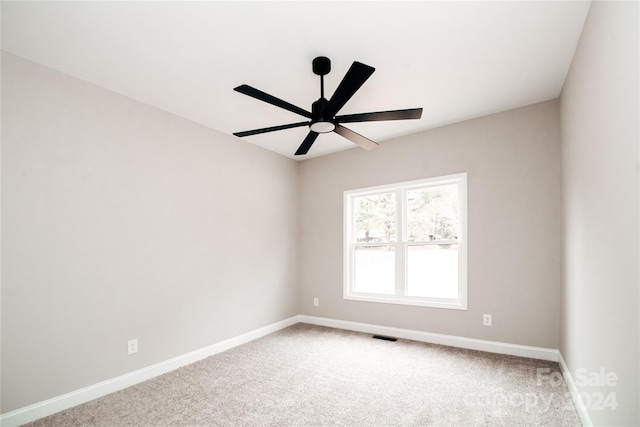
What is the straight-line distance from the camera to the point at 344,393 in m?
2.66

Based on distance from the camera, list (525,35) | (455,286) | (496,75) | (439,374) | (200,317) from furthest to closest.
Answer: (455,286)
(200,317)
(439,374)
(496,75)
(525,35)

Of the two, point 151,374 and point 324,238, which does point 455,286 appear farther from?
point 151,374

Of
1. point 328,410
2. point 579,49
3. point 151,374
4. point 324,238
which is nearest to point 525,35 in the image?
point 579,49

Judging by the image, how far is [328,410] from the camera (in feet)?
7.87

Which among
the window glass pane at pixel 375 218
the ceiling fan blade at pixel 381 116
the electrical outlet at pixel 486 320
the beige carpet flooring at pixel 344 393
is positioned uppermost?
the ceiling fan blade at pixel 381 116

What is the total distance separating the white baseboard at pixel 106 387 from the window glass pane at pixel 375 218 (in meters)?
2.10

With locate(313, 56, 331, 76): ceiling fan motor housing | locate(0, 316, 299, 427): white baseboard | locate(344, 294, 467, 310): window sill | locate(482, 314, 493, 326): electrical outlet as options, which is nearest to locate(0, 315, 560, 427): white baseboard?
locate(0, 316, 299, 427): white baseboard

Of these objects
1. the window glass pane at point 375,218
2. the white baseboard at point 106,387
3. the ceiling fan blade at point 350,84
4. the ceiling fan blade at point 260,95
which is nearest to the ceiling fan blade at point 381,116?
the ceiling fan blade at point 350,84

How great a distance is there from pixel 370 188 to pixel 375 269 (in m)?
1.14

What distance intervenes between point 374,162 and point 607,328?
3192 millimetres

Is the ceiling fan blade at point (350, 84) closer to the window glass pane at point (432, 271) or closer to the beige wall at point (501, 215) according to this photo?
the beige wall at point (501, 215)

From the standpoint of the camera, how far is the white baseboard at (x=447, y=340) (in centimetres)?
326

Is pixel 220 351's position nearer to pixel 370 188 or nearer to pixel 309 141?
pixel 309 141

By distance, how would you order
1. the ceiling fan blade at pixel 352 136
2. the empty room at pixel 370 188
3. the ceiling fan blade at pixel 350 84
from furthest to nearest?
1. the ceiling fan blade at pixel 352 136
2. the empty room at pixel 370 188
3. the ceiling fan blade at pixel 350 84
